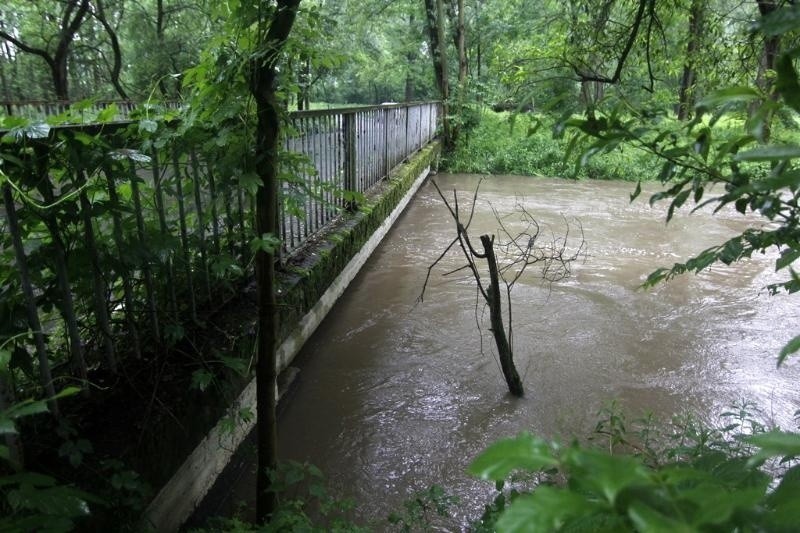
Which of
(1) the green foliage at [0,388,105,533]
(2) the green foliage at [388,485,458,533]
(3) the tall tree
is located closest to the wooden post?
(1) the green foliage at [0,388,105,533]

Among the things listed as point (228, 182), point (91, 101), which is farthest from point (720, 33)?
point (91, 101)

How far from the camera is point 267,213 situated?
2123 mm

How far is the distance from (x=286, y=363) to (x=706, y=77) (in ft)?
12.4

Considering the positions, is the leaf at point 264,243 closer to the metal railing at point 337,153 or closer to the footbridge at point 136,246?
the footbridge at point 136,246

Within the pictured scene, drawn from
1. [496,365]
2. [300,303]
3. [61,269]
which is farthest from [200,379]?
[496,365]

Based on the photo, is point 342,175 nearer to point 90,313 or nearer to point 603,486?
point 90,313

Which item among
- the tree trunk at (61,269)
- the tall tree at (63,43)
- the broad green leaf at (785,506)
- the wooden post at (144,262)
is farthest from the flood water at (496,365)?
the tall tree at (63,43)

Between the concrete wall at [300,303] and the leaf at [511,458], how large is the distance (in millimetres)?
1864

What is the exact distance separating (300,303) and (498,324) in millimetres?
1381

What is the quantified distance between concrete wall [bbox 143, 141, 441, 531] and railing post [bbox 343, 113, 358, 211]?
0.93 feet

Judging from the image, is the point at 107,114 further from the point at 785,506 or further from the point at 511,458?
the point at 785,506

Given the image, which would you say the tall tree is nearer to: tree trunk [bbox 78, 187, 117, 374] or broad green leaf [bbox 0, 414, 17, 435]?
tree trunk [bbox 78, 187, 117, 374]

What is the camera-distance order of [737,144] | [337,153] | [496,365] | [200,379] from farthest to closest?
[337,153] → [496,365] → [200,379] → [737,144]

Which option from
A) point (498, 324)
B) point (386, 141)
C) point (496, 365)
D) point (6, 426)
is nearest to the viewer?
point (6, 426)
